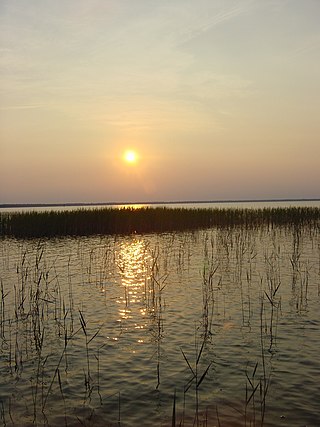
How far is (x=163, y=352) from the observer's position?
28.0 feet

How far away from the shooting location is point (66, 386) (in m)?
7.11

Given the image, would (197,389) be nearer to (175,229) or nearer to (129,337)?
(129,337)

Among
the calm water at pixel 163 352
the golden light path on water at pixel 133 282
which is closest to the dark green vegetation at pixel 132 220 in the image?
the golden light path on water at pixel 133 282

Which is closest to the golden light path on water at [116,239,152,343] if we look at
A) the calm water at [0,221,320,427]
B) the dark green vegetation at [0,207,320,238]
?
the calm water at [0,221,320,427]

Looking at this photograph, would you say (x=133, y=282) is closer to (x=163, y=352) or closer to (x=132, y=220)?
(x=163, y=352)

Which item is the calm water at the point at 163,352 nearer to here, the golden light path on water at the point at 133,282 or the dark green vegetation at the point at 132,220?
the golden light path on water at the point at 133,282

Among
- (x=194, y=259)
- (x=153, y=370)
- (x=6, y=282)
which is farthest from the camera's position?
(x=194, y=259)

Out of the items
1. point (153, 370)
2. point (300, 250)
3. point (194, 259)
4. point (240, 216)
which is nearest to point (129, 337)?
point (153, 370)

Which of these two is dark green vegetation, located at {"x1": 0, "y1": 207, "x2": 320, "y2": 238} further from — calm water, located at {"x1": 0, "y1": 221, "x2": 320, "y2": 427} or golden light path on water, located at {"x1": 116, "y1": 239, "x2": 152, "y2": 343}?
calm water, located at {"x1": 0, "y1": 221, "x2": 320, "y2": 427}

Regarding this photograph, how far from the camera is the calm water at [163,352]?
20.6 feet

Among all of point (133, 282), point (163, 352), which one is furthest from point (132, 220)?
point (163, 352)

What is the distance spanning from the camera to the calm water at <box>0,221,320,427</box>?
20.6 feet

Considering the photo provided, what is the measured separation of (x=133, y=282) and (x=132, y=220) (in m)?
23.8

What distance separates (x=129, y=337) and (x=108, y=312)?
7.11ft
